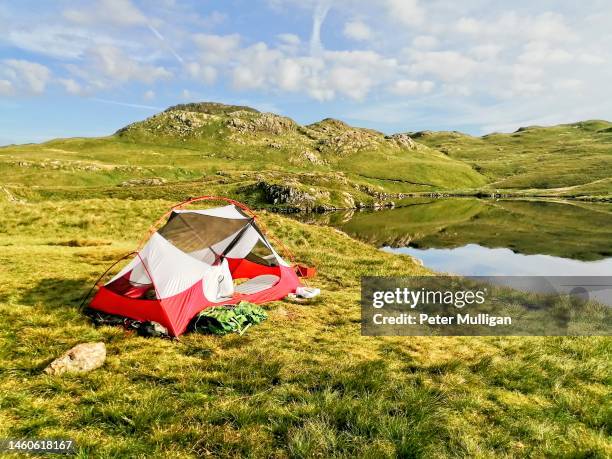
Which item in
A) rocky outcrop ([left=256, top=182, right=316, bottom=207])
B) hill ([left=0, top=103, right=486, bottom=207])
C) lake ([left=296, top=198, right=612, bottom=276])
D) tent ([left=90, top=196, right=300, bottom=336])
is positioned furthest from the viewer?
hill ([left=0, top=103, right=486, bottom=207])

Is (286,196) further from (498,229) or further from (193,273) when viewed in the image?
(193,273)

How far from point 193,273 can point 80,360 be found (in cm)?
429

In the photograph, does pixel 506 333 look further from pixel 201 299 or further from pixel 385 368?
pixel 201 299

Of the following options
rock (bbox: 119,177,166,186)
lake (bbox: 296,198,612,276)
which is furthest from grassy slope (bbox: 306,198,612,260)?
rock (bbox: 119,177,166,186)

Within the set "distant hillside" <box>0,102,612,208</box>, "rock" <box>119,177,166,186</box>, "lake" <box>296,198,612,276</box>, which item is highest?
"distant hillside" <box>0,102,612,208</box>

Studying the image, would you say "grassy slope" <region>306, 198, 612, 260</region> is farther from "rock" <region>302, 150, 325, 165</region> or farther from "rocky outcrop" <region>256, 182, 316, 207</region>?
"rock" <region>302, 150, 325, 165</region>

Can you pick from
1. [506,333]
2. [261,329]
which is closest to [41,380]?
[261,329]

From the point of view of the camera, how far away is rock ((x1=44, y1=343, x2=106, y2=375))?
815 centimetres

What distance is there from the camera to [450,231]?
57.3 metres

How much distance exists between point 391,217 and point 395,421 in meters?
70.3

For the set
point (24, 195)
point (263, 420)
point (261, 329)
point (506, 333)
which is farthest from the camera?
point (24, 195)

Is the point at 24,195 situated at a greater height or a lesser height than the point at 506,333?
greater

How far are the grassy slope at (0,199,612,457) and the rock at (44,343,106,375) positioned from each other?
0.21 metres

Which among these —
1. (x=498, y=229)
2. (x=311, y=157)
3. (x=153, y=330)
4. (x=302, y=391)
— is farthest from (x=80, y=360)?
(x=311, y=157)
